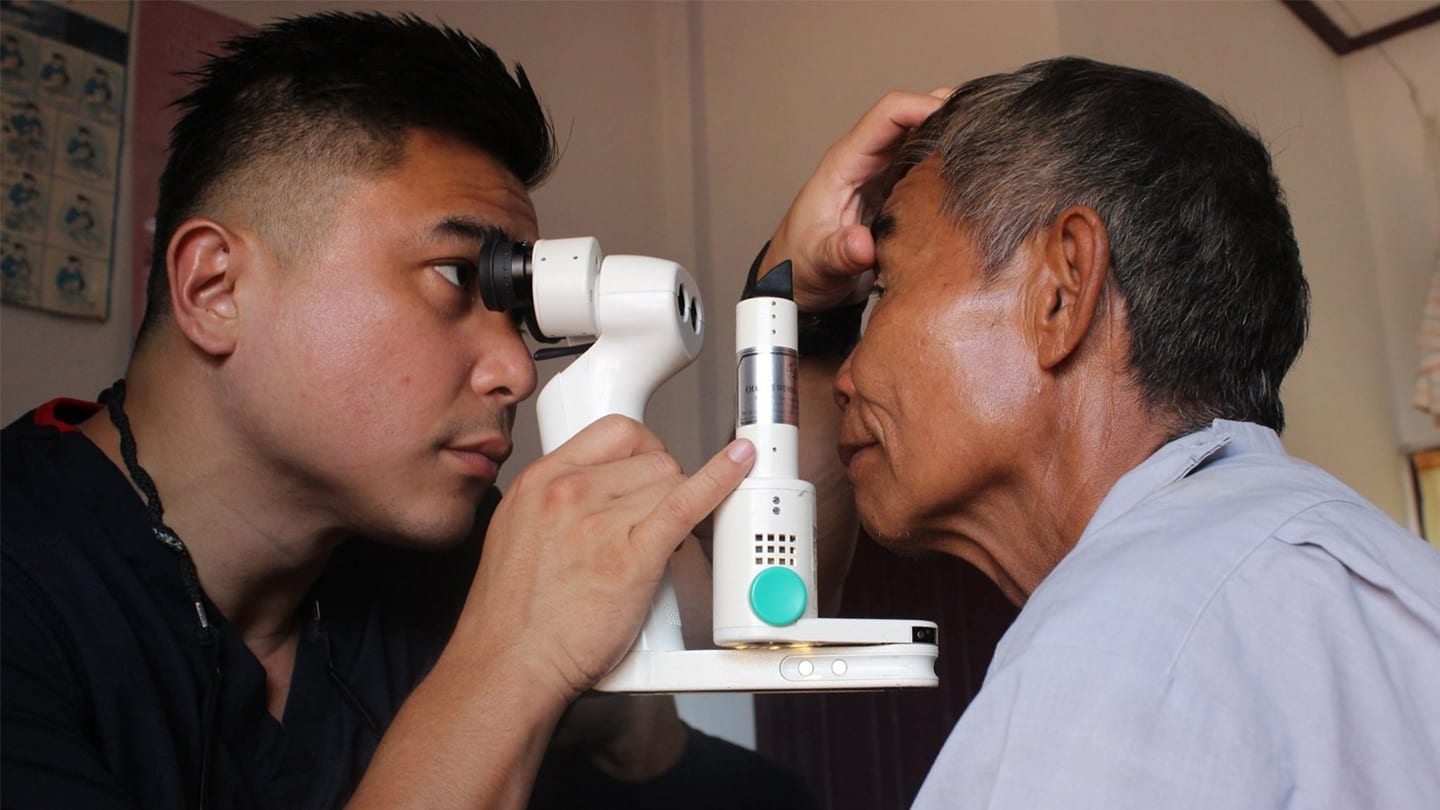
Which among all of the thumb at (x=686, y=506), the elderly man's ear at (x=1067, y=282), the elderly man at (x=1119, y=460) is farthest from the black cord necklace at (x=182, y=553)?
the elderly man's ear at (x=1067, y=282)

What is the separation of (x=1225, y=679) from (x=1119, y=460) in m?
0.34

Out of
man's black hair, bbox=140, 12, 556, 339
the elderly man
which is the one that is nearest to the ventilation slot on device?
the elderly man

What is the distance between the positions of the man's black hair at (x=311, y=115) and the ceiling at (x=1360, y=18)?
211cm

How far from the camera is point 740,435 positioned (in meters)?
0.97

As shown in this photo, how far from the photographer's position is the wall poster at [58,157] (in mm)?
1505

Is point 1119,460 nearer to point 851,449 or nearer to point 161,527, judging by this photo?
point 851,449

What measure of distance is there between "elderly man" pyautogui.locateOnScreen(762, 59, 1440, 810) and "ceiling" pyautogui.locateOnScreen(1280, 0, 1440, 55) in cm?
198

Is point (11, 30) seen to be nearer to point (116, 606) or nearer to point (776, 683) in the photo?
point (116, 606)

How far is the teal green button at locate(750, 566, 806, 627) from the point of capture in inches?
35.7

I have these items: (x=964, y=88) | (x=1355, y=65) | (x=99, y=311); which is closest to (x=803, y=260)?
(x=964, y=88)

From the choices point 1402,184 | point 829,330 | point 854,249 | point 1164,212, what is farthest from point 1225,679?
point 1402,184

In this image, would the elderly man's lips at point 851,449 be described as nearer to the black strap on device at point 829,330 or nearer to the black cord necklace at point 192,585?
the black strap on device at point 829,330

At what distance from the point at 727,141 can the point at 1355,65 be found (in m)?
1.58

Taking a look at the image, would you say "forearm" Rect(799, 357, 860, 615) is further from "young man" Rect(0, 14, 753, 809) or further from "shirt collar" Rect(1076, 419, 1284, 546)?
"shirt collar" Rect(1076, 419, 1284, 546)
